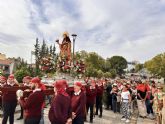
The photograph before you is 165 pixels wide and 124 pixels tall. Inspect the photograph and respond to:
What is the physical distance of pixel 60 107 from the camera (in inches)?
230

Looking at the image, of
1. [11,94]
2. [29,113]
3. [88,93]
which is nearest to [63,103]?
[29,113]

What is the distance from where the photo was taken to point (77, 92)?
294 inches

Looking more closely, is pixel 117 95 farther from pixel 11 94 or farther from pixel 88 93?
pixel 11 94

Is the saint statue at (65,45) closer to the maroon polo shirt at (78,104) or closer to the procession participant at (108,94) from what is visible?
the procession participant at (108,94)

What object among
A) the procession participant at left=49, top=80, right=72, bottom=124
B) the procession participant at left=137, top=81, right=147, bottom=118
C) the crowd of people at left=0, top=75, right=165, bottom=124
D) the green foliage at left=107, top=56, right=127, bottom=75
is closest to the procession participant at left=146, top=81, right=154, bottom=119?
the crowd of people at left=0, top=75, right=165, bottom=124

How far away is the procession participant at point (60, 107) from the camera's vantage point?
580 cm

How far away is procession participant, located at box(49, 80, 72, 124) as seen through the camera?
580cm

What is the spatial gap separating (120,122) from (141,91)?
11.3 feet

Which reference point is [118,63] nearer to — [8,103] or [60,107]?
[8,103]

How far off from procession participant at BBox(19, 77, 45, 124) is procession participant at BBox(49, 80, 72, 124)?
0.51 meters

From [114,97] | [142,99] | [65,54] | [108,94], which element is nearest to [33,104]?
[65,54]

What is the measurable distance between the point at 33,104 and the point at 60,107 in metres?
0.73

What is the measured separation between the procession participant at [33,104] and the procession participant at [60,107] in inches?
20.1

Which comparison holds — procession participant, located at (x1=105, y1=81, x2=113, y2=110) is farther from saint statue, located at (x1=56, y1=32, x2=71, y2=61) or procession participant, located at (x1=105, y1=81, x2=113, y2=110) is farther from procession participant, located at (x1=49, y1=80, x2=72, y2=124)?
procession participant, located at (x1=49, y1=80, x2=72, y2=124)
